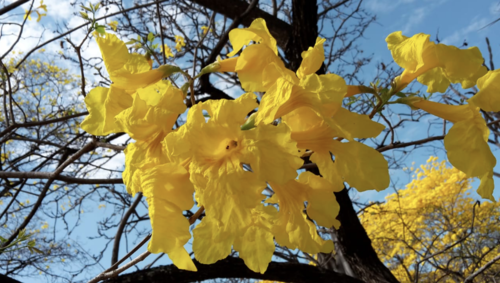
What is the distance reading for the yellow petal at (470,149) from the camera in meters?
0.62

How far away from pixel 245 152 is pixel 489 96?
20.9 inches

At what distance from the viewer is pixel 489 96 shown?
68 cm

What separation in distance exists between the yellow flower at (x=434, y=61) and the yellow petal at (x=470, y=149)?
11 centimetres

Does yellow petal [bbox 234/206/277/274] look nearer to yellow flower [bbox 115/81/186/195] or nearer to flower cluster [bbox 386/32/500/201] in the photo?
yellow flower [bbox 115/81/186/195]

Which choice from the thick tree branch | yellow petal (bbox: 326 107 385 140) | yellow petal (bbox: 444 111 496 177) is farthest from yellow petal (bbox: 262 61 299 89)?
the thick tree branch

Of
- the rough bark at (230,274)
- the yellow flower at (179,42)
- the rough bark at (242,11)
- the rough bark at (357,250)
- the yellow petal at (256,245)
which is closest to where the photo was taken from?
Result: the yellow petal at (256,245)

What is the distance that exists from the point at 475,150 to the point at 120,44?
72 centimetres

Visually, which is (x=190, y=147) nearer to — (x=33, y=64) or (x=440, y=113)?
(x=440, y=113)

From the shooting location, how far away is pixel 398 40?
2.42 feet

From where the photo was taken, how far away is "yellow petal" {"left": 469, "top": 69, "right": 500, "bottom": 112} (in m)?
0.67

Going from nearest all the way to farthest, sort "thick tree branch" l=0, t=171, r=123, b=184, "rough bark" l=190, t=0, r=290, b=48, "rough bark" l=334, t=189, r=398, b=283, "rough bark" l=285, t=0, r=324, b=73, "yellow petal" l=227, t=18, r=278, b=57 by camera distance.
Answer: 1. "yellow petal" l=227, t=18, r=278, b=57
2. "thick tree branch" l=0, t=171, r=123, b=184
3. "rough bark" l=334, t=189, r=398, b=283
4. "rough bark" l=285, t=0, r=324, b=73
5. "rough bark" l=190, t=0, r=290, b=48

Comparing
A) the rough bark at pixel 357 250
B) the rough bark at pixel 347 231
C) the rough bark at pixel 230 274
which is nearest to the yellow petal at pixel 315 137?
the rough bark at pixel 230 274

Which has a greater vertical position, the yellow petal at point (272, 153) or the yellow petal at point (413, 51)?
the yellow petal at point (413, 51)

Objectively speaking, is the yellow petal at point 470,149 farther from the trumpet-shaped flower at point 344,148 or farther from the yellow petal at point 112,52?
the yellow petal at point 112,52
